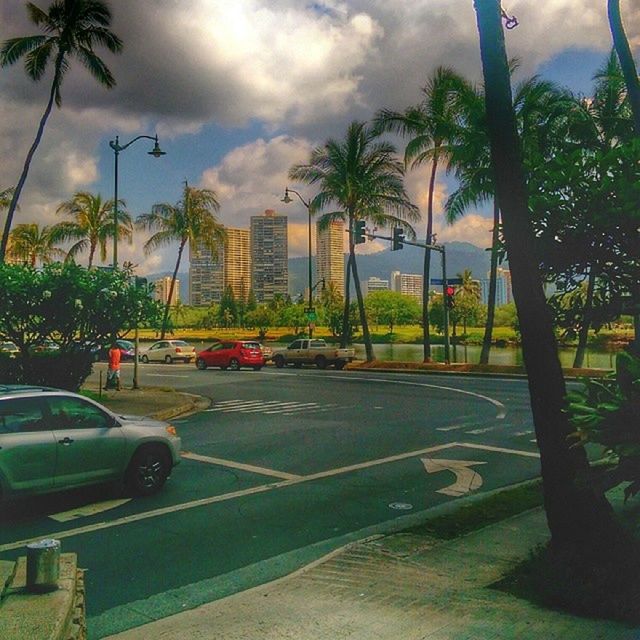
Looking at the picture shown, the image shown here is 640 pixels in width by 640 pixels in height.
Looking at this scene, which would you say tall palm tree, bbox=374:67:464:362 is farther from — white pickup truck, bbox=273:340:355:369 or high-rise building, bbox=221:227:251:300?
high-rise building, bbox=221:227:251:300

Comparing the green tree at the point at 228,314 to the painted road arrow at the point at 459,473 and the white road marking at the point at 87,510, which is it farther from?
the white road marking at the point at 87,510

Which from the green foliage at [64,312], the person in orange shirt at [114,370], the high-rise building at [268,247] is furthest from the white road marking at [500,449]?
the high-rise building at [268,247]

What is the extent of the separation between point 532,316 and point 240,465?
6343 mm

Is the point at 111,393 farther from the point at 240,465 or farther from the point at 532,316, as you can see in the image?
the point at 532,316

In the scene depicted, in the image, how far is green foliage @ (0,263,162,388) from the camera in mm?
18359

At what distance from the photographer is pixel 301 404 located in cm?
1975

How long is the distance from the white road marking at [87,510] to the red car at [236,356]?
1105 inches

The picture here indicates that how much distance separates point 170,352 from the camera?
44.2 m

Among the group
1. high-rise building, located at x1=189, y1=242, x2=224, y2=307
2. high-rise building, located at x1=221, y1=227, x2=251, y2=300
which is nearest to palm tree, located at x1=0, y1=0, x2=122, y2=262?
high-rise building, located at x1=221, y1=227, x2=251, y2=300

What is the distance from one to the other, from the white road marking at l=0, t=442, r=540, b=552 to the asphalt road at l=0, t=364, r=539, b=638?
0.03 metres

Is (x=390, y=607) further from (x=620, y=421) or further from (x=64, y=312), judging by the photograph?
(x=64, y=312)

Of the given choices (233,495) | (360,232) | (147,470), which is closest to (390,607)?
(233,495)

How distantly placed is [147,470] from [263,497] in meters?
1.57

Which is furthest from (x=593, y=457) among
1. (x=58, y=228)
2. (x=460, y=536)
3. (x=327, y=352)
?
(x=58, y=228)
